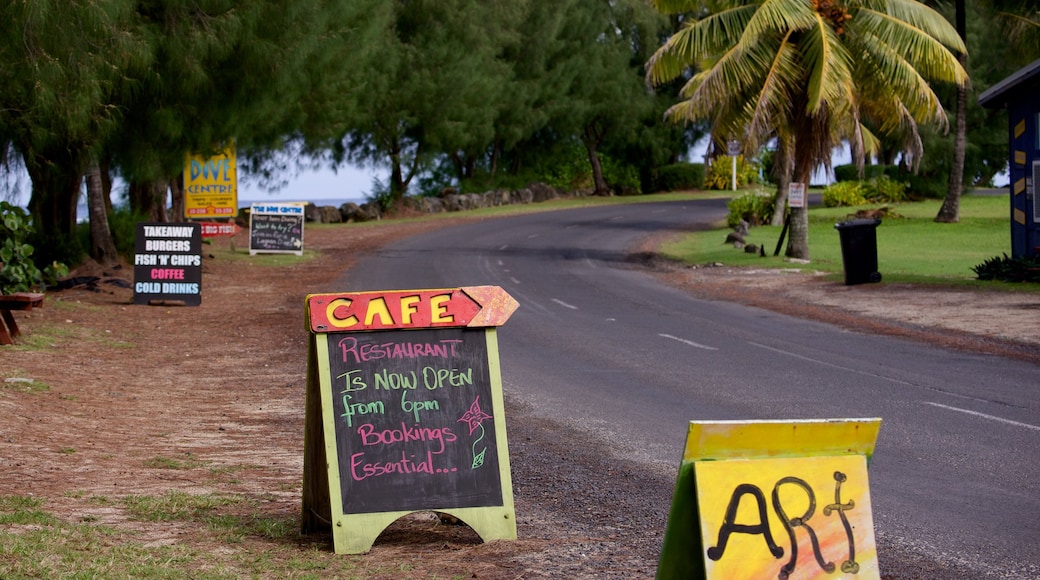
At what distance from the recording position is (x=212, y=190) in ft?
95.3

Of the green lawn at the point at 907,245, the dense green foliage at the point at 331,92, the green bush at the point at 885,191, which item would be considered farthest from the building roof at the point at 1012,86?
the green bush at the point at 885,191

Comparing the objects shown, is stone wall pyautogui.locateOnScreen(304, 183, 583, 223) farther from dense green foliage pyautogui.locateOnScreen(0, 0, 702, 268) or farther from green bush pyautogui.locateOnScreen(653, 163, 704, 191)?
green bush pyautogui.locateOnScreen(653, 163, 704, 191)

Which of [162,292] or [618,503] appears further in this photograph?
[162,292]

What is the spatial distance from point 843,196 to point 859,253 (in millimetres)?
27397

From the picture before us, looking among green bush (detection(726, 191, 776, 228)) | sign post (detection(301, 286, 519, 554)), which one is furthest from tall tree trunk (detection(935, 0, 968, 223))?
sign post (detection(301, 286, 519, 554))

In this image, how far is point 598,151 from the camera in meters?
66.2

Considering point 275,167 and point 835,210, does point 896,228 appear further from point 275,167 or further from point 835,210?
point 275,167

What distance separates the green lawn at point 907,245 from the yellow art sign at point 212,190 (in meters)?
12.0

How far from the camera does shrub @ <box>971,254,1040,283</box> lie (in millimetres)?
21312

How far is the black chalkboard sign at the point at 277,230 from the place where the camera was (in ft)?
99.1

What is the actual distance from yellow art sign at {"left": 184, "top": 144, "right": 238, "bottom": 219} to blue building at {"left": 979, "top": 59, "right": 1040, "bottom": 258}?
706 inches

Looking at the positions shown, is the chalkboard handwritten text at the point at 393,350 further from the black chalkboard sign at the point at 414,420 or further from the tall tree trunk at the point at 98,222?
the tall tree trunk at the point at 98,222

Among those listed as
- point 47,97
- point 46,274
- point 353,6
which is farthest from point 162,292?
point 353,6

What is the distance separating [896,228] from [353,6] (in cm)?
2194
